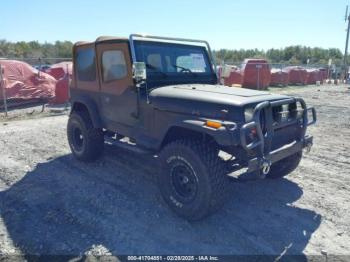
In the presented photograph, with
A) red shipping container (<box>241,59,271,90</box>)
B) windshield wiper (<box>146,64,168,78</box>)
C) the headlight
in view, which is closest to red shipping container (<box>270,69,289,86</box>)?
red shipping container (<box>241,59,271,90</box>)

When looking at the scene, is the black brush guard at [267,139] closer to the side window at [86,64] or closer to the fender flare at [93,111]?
the fender flare at [93,111]

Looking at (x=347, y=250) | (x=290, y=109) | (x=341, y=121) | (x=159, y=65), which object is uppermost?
(x=159, y=65)

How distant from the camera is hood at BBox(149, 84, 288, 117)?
3494 millimetres

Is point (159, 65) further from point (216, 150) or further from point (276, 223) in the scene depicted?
point (276, 223)

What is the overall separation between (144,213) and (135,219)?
0.17 m

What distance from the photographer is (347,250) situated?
3254mm

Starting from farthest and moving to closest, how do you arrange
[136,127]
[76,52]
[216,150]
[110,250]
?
[76,52], [136,127], [216,150], [110,250]

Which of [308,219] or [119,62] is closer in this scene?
[308,219]

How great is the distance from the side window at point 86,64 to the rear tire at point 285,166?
3.22 m

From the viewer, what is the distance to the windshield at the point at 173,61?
14.8 feet

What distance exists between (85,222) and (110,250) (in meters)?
0.66

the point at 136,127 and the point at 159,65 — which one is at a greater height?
the point at 159,65

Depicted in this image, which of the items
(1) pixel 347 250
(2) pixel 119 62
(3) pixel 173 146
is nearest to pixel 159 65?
(2) pixel 119 62

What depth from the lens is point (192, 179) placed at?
3.68 meters
